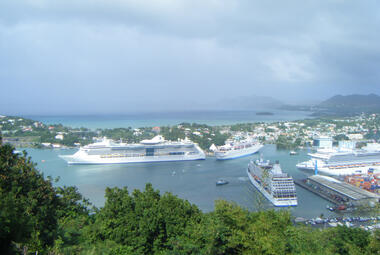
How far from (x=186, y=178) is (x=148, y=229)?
7.14 m

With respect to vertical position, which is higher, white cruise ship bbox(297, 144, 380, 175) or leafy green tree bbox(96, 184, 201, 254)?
leafy green tree bbox(96, 184, 201, 254)

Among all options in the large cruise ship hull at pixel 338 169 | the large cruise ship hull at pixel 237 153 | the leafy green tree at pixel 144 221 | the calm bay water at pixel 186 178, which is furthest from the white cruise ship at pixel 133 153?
the leafy green tree at pixel 144 221

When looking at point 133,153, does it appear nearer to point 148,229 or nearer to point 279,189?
point 279,189

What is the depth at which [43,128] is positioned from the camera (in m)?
21.9

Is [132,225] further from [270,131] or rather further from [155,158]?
[270,131]

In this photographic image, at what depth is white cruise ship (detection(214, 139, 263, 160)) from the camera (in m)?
15.1

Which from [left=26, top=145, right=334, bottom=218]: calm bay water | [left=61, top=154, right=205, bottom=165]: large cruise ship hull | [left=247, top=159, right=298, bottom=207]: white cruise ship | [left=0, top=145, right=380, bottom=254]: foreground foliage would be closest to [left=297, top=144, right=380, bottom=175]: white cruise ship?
[left=26, top=145, right=334, bottom=218]: calm bay water

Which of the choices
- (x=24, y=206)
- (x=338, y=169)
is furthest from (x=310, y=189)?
(x=24, y=206)

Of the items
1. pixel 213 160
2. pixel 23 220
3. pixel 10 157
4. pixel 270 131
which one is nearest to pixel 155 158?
pixel 213 160

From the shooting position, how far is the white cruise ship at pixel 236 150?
49.5 ft

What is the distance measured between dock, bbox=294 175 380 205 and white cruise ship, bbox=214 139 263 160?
17.9 feet

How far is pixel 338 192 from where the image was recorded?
832 cm

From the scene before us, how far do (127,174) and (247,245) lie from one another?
8.76m

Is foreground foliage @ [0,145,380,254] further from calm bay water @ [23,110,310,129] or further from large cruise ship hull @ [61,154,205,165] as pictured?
calm bay water @ [23,110,310,129]
